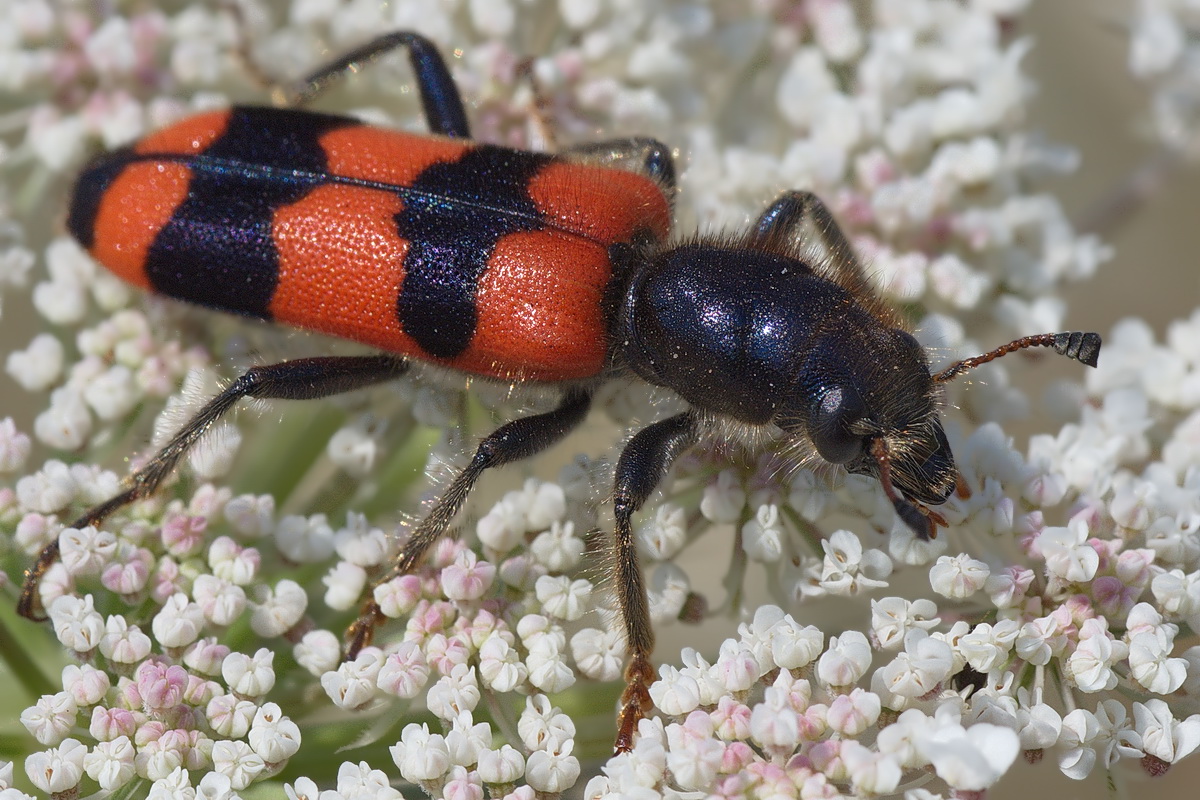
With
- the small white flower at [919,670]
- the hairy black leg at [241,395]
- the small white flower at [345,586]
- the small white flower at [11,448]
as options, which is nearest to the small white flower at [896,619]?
the small white flower at [919,670]

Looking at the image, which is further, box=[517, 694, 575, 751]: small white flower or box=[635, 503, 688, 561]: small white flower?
box=[635, 503, 688, 561]: small white flower

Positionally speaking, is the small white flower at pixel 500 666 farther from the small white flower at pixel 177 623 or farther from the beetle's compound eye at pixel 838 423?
the beetle's compound eye at pixel 838 423

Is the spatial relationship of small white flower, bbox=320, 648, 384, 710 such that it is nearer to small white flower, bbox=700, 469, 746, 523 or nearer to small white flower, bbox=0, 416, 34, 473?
small white flower, bbox=700, 469, 746, 523

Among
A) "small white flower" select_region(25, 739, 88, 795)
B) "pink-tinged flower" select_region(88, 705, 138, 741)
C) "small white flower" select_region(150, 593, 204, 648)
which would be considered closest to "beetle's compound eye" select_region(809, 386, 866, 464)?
"small white flower" select_region(150, 593, 204, 648)

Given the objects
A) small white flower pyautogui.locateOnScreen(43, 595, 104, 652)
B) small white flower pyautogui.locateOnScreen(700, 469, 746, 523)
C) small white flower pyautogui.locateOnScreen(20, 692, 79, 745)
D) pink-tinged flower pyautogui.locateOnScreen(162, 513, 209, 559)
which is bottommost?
small white flower pyautogui.locateOnScreen(700, 469, 746, 523)

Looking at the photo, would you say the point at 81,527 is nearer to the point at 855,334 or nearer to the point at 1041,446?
the point at 855,334

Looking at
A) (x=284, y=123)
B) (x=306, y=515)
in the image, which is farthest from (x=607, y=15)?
(x=306, y=515)
